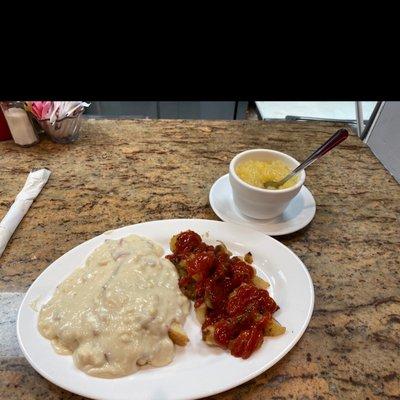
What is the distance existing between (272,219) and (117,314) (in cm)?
59

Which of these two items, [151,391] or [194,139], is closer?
[151,391]

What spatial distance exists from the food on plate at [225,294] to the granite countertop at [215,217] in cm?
9

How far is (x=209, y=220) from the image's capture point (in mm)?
1162

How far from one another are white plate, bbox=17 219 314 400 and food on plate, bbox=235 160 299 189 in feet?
0.61

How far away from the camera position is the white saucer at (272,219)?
117 cm

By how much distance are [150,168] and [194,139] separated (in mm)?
294

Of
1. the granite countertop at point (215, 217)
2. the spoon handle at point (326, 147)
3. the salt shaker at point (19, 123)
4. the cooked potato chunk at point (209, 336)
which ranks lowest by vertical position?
the granite countertop at point (215, 217)

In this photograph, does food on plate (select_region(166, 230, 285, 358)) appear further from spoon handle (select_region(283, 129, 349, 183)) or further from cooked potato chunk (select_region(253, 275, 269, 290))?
spoon handle (select_region(283, 129, 349, 183))

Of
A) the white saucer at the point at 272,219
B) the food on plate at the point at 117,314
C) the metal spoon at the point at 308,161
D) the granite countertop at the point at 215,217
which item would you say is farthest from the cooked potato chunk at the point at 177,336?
the metal spoon at the point at 308,161

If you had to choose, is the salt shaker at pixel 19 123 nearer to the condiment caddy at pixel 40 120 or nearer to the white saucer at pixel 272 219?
the condiment caddy at pixel 40 120
